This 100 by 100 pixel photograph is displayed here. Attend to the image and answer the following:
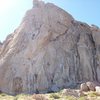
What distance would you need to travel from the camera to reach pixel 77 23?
152 ft

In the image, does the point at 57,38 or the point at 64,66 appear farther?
the point at 57,38

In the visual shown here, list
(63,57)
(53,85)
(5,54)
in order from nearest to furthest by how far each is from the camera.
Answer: (53,85) < (63,57) < (5,54)

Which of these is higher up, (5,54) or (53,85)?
(5,54)

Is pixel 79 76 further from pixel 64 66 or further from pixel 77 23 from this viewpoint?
pixel 77 23

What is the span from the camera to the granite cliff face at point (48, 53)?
39.2 meters

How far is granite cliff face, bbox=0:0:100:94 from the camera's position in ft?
128

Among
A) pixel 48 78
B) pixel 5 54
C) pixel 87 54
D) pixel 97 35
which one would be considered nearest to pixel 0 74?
pixel 5 54

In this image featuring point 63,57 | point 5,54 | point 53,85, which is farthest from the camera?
point 5,54

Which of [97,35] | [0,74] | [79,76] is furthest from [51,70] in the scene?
[97,35]

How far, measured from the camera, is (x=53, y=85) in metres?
38.4

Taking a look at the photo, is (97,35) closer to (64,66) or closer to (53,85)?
(64,66)

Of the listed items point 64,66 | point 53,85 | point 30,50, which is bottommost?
point 53,85

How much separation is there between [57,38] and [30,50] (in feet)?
16.5

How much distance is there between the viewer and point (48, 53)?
4144cm
